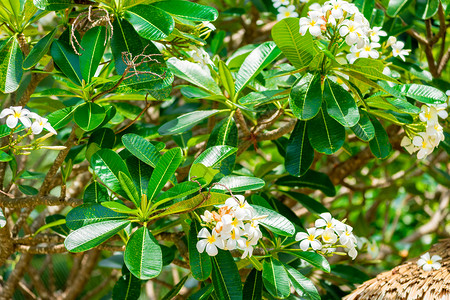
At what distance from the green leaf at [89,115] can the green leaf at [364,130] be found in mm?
667

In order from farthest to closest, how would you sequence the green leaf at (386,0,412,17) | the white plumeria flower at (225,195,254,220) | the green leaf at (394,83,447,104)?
the green leaf at (386,0,412,17), the green leaf at (394,83,447,104), the white plumeria flower at (225,195,254,220)

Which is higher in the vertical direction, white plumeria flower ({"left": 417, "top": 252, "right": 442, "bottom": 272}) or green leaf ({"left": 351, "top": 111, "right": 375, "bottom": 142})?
green leaf ({"left": 351, "top": 111, "right": 375, "bottom": 142})

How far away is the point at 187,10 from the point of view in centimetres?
131

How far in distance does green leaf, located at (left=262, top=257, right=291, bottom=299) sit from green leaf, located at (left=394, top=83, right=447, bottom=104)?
22.7 inches

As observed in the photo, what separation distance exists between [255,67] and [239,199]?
1.70 feet

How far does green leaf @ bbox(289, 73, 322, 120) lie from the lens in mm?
1285

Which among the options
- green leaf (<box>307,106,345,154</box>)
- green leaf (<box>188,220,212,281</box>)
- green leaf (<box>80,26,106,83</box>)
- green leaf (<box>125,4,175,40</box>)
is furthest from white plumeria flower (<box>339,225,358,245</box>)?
green leaf (<box>80,26,106,83</box>)

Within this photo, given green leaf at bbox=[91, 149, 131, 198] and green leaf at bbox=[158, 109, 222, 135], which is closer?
green leaf at bbox=[91, 149, 131, 198]

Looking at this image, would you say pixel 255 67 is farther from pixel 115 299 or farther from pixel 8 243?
pixel 8 243

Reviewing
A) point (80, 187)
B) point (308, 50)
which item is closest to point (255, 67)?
point (308, 50)

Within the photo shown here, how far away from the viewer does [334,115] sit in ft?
4.26

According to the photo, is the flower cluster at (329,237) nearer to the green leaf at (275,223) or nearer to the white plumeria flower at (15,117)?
the green leaf at (275,223)

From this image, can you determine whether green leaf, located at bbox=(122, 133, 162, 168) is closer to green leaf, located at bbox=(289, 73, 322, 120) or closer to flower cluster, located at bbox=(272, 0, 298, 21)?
green leaf, located at bbox=(289, 73, 322, 120)

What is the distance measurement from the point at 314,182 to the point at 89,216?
874 mm
